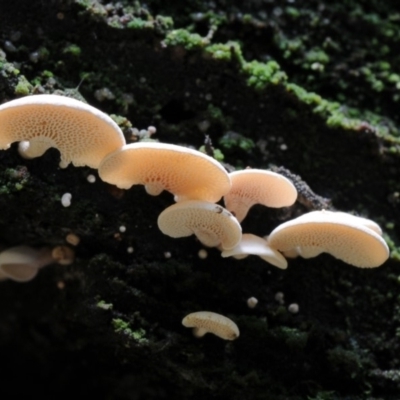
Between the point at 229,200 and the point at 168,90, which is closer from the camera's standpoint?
the point at 229,200

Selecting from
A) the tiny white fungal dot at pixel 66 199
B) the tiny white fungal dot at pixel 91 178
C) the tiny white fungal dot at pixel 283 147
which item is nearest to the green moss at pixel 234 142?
the tiny white fungal dot at pixel 283 147

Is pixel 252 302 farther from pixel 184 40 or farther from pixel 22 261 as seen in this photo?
pixel 184 40

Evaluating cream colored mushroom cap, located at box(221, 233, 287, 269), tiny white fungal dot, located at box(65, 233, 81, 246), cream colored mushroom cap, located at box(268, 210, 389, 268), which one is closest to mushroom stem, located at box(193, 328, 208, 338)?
cream colored mushroom cap, located at box(221, 233, 287, 269)

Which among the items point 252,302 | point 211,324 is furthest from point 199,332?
point 252,302

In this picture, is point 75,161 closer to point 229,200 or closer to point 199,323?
point 229,200

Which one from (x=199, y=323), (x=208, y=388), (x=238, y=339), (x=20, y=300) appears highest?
(x=199, y=323)

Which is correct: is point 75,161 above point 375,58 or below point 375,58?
below

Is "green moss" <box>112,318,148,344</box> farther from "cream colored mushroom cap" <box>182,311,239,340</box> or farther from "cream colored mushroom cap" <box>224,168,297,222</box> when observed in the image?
"cream colored mushroom cap" <box>224,168,297,222</box>

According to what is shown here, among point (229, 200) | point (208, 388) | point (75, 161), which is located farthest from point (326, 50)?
point (208, 388)
